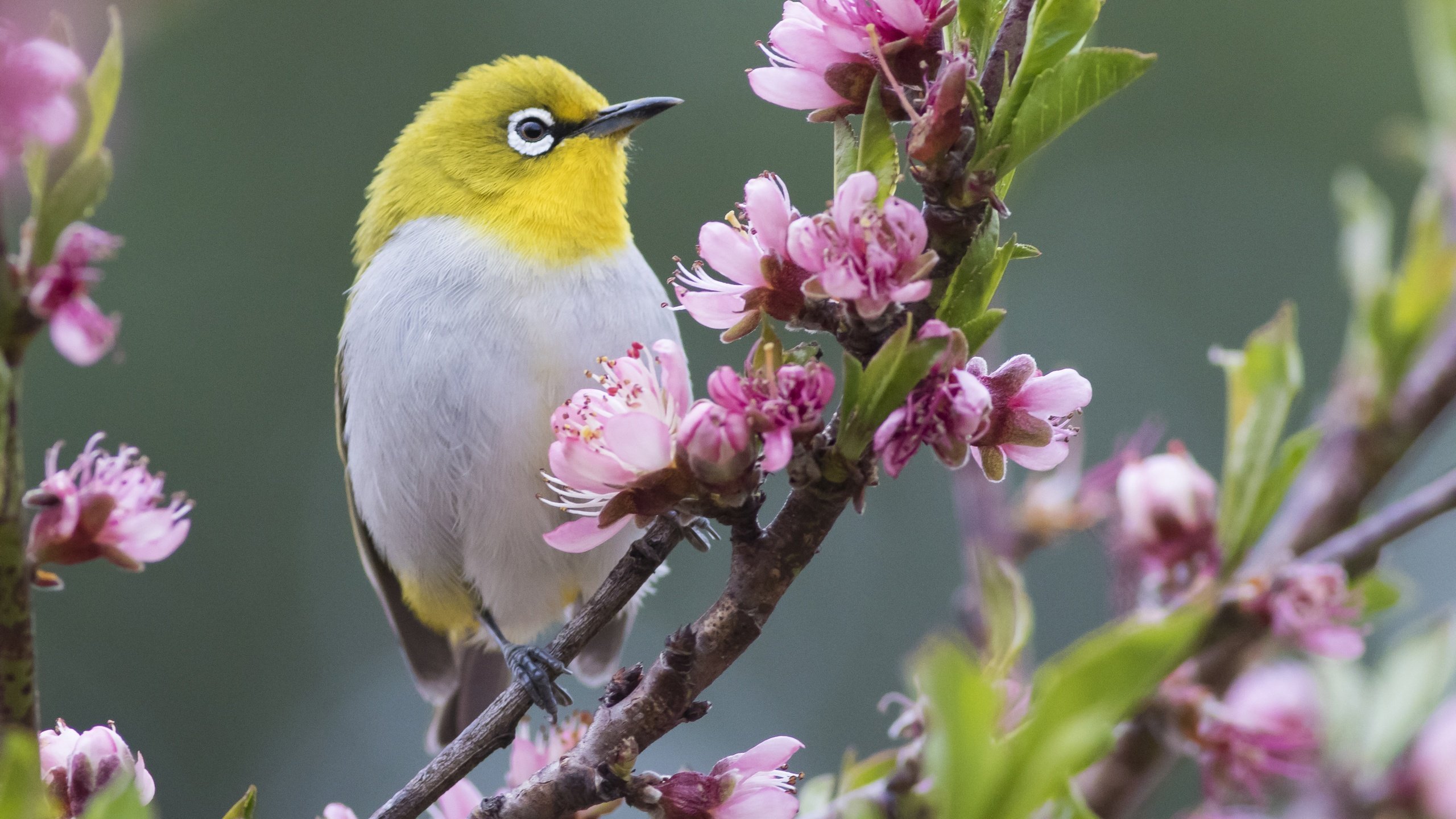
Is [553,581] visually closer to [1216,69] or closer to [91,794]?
[91,794]

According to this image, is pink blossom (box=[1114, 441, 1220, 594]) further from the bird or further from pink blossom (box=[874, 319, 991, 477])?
the bird

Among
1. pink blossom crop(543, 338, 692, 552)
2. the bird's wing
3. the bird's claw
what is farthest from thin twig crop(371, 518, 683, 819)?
the bird's wing

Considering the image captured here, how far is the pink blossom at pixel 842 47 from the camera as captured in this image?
4.66ft

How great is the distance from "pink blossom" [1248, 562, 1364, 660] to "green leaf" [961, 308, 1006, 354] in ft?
1.60

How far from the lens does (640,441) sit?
142cm

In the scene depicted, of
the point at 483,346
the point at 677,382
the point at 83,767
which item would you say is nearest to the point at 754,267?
the point at 677,382

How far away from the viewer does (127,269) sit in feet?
26.0

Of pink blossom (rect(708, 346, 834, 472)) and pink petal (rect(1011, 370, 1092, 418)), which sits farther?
pink petal (rect(1011, 370, 1092, 418))

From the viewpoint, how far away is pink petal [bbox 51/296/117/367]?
114 centimetres

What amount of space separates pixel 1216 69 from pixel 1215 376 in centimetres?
229

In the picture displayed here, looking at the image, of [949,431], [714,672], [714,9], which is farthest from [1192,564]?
[714,9]

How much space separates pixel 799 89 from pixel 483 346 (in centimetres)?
200

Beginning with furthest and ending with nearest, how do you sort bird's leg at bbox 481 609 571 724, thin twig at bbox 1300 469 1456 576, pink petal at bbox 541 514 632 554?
bird's leg at bbox 481 609 571 724 < pink petal at bbox 541 514 632 554 < thin twig at bbox 1300 469 1456 576

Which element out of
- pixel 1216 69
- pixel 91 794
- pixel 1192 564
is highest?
pixel 91 794
